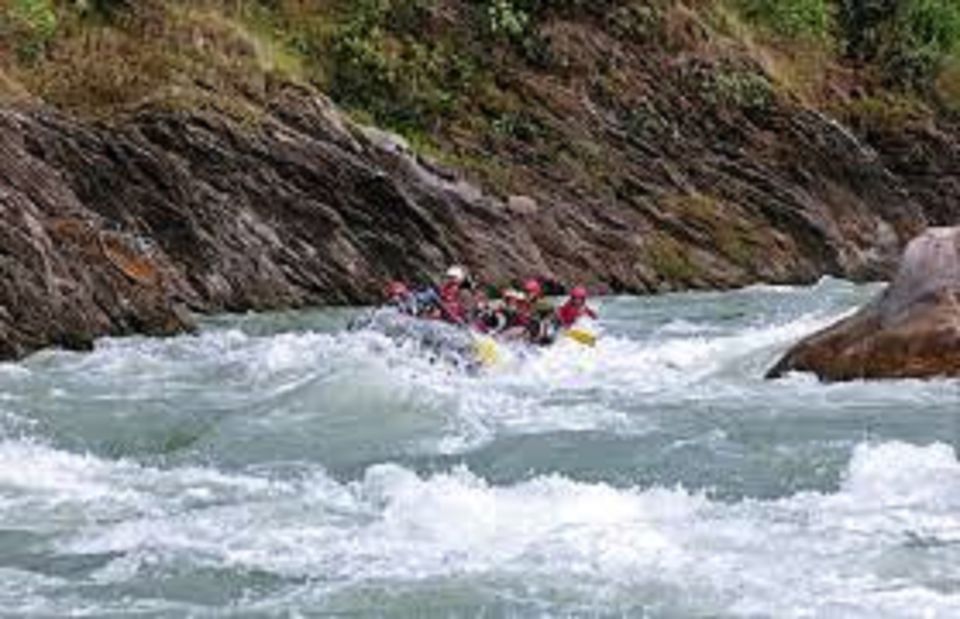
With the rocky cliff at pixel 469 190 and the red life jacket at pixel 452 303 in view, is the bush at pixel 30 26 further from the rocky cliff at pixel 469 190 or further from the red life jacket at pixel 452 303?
the red life jacket at pixel 452 303

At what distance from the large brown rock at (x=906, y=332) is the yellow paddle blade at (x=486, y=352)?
7.90 ft

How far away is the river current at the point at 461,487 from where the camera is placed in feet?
27.0

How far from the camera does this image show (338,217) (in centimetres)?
2184

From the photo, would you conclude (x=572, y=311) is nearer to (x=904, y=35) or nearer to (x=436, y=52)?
(x=436, y=52)

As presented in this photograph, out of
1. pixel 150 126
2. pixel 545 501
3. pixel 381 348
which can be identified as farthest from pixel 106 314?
pixel 545 501

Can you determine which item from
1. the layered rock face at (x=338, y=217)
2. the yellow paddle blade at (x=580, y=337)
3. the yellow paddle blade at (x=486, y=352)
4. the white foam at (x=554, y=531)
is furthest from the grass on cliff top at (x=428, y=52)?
the white foam at (x=554, y=531)

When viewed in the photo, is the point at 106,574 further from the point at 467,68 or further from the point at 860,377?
the point at 467,68

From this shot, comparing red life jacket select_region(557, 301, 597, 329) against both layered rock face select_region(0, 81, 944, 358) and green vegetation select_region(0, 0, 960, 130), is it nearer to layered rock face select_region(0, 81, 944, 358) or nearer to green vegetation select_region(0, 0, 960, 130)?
layered rock face select_region(0, 81, 944, 358)

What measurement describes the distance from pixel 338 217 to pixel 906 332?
8.82 metres

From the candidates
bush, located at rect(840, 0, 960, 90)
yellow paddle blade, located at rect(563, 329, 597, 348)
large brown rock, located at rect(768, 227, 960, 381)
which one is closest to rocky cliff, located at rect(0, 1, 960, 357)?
bush, located at rect(840, 0, 960, 90)

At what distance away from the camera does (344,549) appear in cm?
895

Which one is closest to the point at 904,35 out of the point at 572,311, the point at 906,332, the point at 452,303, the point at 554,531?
the point at 572,311

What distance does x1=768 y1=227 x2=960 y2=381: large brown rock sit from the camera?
14594mm

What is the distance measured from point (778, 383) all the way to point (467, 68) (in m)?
13.1
